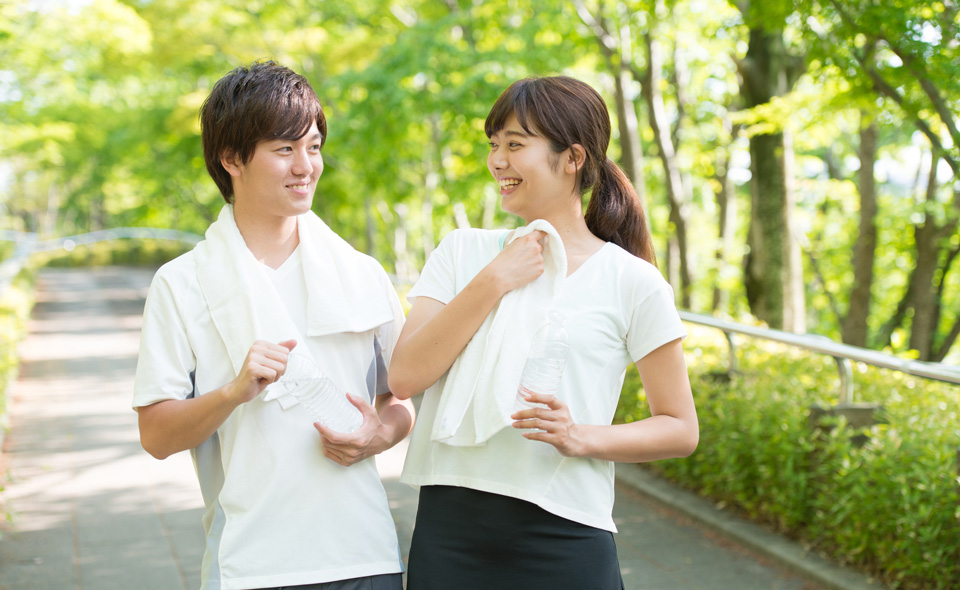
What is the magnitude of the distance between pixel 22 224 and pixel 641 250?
212ft

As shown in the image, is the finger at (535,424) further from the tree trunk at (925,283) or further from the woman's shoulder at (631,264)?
the tree trunk at (925,283)

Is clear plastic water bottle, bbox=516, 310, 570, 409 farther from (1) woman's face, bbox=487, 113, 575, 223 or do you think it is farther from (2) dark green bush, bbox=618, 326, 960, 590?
(2) dark green bush, bbox=618, 326, 960, 590

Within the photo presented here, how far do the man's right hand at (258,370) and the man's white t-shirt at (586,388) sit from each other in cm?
37

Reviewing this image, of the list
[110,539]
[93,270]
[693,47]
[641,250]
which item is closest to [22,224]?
[93,270]

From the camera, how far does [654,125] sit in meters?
11.1

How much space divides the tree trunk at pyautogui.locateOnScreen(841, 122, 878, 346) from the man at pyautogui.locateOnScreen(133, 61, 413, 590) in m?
10.5

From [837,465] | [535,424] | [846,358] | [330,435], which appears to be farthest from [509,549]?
[846,358]

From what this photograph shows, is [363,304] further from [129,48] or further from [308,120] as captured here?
[129,48]

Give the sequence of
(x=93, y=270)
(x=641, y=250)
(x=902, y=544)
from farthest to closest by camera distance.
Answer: (x=93, y=270)
(x=902, y=544)
(x=641, y=250)

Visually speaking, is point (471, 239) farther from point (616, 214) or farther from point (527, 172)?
point (616, 214)

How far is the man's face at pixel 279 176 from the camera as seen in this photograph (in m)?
1.83

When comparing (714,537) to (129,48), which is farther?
(129,48)

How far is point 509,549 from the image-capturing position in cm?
178

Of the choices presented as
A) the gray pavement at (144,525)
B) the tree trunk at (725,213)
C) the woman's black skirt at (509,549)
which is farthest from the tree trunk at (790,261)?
the woman's black skirt at (509,549)
